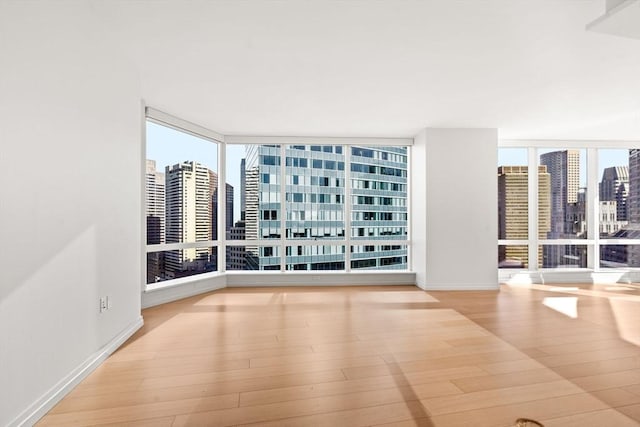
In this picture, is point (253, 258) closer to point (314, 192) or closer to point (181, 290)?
point (181, 290)

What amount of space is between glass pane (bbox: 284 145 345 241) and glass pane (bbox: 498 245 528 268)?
2963mm

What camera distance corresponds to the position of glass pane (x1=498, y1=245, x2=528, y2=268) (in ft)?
21.8

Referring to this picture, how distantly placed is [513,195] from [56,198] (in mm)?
6815

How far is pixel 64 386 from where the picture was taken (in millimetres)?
2342

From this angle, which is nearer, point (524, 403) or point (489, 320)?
point (524, 403)

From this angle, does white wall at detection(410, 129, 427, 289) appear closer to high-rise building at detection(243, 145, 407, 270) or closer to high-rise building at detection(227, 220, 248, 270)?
high-rise building at detection(243, 145, 407, 270)

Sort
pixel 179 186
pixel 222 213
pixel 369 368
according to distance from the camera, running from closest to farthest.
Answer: pixel 369 368 → pixel 179 186 → pixel 222 213

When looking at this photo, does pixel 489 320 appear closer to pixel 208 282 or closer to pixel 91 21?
pixel 208 282

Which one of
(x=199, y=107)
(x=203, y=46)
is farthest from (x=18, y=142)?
(x=199, y=107)

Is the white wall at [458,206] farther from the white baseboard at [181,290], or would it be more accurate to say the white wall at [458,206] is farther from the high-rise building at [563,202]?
the white baseboard at [181,290]

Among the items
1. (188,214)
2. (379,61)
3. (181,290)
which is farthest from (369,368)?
(188,214)

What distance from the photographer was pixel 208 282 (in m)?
5.81

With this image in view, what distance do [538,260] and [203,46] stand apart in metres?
6.64

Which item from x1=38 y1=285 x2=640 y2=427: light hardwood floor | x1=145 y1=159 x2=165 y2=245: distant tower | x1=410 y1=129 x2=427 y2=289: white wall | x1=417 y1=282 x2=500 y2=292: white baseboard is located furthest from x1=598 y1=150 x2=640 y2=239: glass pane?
x1=145 y1=159 x2=165 y2=245: distant tower
